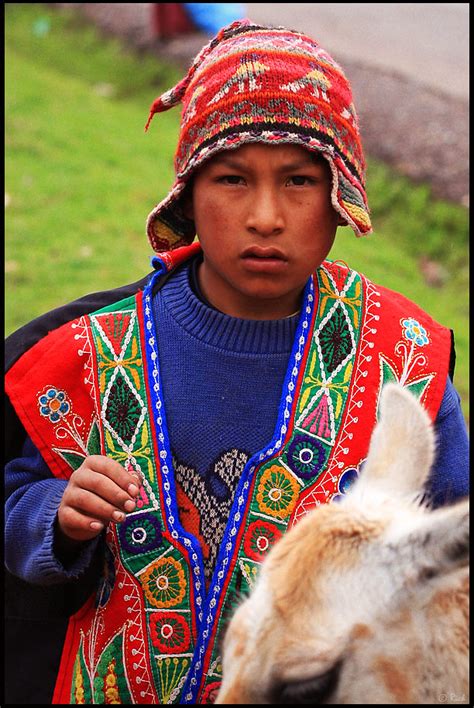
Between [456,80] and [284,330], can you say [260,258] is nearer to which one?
[284,330]

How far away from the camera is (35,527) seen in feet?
7.64

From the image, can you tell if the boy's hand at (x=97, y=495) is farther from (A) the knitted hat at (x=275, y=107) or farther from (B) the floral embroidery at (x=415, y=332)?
(B) the floral embroidery at (x=415, y=332)

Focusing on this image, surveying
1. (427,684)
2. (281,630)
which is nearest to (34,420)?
(281,630)

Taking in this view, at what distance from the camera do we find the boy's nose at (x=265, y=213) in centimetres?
215

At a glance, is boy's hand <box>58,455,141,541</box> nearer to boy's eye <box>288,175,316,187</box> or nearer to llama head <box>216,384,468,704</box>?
llama head <box>216,384,468,704</box>

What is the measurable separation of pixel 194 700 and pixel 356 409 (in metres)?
0.86

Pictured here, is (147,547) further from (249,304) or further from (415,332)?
(415,332)

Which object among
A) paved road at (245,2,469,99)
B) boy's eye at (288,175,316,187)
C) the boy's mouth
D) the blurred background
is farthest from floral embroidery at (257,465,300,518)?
paved road at (245,2,469,99)

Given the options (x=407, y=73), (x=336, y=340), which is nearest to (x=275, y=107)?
(x=336, y=340)

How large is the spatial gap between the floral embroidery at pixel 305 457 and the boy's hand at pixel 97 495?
41 centimetres

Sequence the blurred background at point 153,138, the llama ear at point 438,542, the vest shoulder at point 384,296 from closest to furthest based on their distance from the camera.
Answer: the llama ear at point 438,542 → the vest shoulder at point 384,296 → the blurred background at point 153,138

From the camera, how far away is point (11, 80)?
9539 mm

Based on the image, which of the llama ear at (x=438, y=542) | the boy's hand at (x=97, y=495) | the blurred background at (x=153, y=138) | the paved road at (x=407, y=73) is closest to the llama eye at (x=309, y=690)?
the llama ear at (x=438, y=542)

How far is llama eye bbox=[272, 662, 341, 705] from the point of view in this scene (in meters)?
1.64
